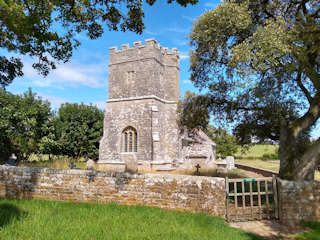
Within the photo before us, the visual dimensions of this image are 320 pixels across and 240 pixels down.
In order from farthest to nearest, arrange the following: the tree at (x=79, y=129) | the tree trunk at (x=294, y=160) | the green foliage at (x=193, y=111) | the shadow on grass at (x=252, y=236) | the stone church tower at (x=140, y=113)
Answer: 1. the tree at (x=79, y=129)
2. the stone church tower at (x=140, y=113)
3. the green foliage at (x=193, y=111)
4. the tree trunk at (x=294, y=160)
5. the shadow on grass at (x=252, y=236)

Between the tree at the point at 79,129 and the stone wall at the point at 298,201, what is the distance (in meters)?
20.5

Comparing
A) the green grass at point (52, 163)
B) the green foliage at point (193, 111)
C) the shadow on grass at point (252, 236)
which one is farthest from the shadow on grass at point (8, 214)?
the green foliage at point (193, 111)

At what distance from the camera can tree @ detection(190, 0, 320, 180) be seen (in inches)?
296

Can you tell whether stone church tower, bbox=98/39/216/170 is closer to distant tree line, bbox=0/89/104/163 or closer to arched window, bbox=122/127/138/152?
arched window, bbox=122/127/138/152

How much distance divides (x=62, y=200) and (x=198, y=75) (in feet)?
25.9

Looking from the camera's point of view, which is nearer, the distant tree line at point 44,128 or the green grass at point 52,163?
the green grass at point 52,163

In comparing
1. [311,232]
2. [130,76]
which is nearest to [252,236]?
[311,232]

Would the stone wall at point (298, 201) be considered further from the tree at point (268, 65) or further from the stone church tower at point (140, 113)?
the stone church tower at point (140, 113)

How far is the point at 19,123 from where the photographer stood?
18.6 meters

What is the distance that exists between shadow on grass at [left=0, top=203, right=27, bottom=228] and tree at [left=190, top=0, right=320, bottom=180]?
308 inches

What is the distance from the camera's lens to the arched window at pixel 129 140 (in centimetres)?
1969

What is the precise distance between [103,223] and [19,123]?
1656 centimetres

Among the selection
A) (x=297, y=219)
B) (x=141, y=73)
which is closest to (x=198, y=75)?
Result: (x=297, y=219)

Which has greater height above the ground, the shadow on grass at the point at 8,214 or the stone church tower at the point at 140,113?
the stone church tower at the point at 140,113
